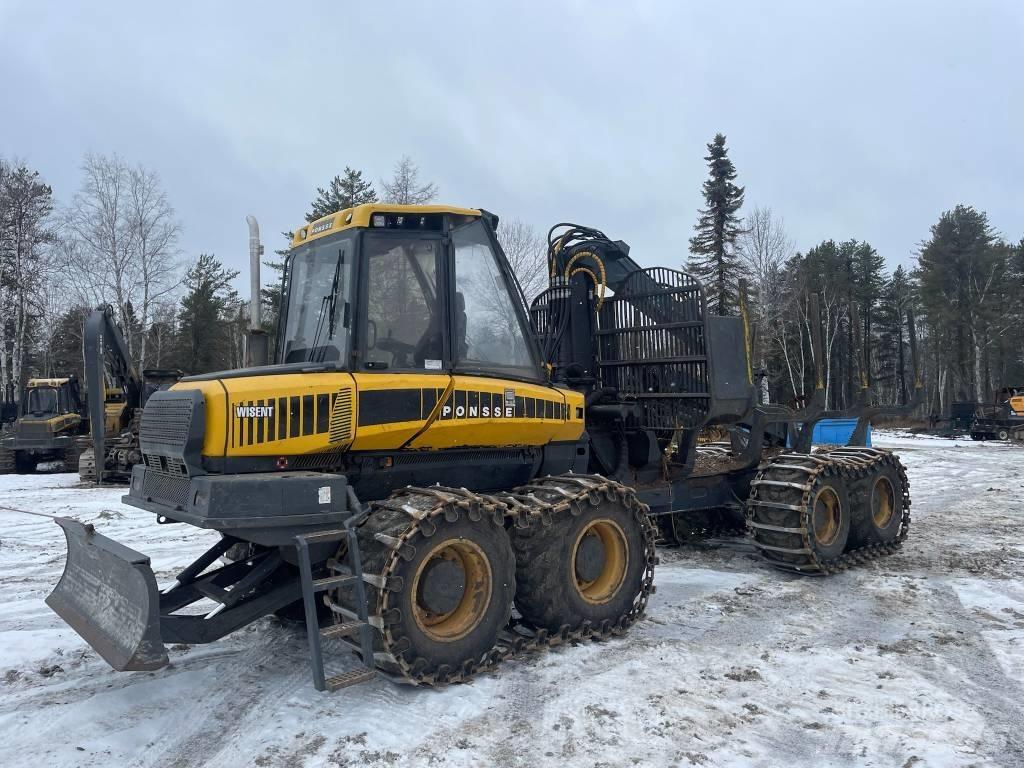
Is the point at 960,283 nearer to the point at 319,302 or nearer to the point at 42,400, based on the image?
the point at 42,400

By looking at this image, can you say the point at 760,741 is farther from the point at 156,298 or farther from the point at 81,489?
the point at 156,298

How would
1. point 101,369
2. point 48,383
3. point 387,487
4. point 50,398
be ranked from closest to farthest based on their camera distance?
point 387,487
point 101,369
point 50,398
point 48,383

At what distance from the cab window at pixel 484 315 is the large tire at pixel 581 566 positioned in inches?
44.9

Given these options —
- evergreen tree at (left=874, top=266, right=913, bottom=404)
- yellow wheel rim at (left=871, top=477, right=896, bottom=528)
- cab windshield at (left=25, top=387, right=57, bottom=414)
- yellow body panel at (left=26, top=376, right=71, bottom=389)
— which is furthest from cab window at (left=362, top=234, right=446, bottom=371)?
evergreen tree at (left=874, top=266, right=913, bottom=404)

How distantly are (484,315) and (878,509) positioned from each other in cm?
541

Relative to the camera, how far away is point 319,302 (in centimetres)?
503

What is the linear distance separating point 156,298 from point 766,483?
27696 mm

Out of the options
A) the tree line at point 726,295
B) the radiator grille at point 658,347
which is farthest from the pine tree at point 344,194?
the radiator grille at point 658,347

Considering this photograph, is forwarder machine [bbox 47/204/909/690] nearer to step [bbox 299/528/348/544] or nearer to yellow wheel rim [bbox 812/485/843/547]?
step [bbox 299/528/348/544]

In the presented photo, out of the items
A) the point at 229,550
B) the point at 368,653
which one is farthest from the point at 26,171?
the point at 368,653

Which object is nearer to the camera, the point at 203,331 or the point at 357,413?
the point at 357,413

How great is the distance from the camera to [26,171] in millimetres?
31750

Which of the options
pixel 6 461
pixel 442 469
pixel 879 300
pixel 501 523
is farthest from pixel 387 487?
pixel 879 300

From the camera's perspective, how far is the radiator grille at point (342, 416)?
4.36m
